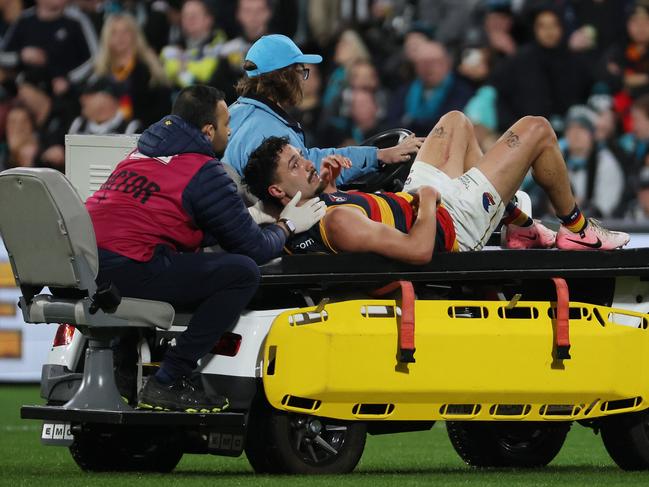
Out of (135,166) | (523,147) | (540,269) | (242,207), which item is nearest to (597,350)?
(540,269)

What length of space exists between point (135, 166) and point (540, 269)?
6.11 ft

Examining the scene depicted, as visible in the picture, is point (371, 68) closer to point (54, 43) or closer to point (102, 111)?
point (102, 111)

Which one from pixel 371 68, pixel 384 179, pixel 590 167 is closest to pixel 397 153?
pixel 384 179

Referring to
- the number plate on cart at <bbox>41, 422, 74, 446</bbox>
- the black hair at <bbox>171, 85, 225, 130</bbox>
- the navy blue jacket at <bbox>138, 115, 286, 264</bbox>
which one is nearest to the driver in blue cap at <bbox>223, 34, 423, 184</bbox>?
the black hair at <bbox>171, 85, 225, 130</bbox>

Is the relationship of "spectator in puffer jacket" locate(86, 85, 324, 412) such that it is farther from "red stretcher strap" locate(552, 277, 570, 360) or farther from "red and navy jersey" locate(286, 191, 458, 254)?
"red stretcher strap" locate(552, 277, 570, 360)

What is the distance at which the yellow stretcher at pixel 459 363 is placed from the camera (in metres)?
6.79

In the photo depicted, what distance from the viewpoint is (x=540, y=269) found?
23.6ft

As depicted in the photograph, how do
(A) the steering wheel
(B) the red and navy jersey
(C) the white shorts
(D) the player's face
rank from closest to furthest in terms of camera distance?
(B) the red and navy jersey < (D) the player's face < (C) the white shorts < (A) the steering wheel

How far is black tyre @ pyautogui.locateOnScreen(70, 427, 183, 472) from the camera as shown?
24.5ft

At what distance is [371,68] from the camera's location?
14.9 metres

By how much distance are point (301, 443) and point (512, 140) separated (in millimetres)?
1907

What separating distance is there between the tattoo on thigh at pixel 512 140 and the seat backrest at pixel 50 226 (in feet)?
7.40

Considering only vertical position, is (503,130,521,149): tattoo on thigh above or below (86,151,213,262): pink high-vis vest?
above

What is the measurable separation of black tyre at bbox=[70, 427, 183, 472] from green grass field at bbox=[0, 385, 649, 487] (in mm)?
115
